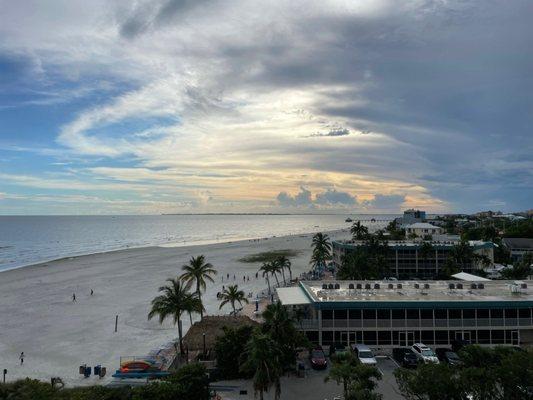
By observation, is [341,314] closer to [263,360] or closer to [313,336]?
[313,336]

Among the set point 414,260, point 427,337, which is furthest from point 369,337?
point 414,260

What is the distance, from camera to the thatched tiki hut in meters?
39.7

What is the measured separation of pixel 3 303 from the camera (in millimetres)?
67000

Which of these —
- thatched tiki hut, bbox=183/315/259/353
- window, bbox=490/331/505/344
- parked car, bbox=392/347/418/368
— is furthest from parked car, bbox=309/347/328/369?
window, bbox=490/331/505/344

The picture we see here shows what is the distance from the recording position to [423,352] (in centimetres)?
3516

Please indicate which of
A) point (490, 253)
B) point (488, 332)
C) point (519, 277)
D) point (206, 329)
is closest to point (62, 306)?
point (206, 329)

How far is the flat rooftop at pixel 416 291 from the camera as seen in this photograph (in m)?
39.8

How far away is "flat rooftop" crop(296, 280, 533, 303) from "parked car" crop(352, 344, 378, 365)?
166 inches

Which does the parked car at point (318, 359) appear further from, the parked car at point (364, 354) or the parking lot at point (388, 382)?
the parking lot at point (388, 382)

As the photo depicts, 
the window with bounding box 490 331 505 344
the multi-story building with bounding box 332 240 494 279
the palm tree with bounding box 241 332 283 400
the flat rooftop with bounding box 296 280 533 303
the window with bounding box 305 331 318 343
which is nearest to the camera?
the palm tree with bounding box 241 332 283 400

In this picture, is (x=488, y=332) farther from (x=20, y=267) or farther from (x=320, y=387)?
(x=20, y=267)

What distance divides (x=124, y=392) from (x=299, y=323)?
1738 cm

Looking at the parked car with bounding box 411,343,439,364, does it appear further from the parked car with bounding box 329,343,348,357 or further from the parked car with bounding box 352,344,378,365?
the parked car with bounding box 329,343,348,357

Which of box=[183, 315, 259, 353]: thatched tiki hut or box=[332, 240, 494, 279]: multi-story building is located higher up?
box=[332, 240, 494, 279]: multi-story building
